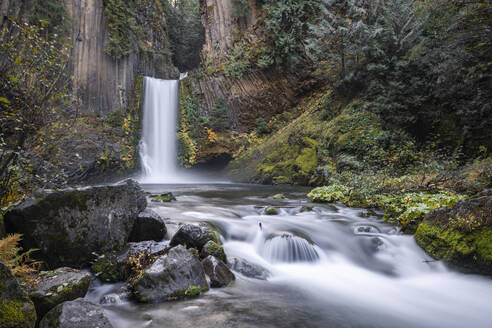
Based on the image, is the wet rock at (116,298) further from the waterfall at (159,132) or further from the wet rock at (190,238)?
the waterfall at (159,132)

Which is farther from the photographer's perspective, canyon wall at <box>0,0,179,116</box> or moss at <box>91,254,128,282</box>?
canyon wall at <box>0,0,179,116</box>

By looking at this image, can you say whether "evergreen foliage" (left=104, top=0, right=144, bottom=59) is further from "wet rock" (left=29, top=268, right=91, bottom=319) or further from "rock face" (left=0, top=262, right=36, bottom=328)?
"rock face" (left=0, top=262, right=36, bottom=328)

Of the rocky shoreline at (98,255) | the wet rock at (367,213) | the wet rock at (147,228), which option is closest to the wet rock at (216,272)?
the rocky shoreline at (98,255)

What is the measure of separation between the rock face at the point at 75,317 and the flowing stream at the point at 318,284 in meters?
0.48

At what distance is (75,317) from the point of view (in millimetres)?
2441

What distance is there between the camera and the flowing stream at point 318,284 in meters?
3.21

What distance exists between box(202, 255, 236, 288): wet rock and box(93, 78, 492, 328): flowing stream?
129mm

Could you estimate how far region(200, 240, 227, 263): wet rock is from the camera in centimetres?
440

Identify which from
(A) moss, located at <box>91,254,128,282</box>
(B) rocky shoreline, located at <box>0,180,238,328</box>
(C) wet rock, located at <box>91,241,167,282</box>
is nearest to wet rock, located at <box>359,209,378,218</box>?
(B) rocky shoreline, located at <box>0,180,238,328</box>

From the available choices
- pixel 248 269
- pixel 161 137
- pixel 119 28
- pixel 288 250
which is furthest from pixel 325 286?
pixel 119 28

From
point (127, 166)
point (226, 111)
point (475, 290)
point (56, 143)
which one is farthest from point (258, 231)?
point (226, 111)

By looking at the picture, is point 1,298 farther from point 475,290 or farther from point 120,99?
point 120,99

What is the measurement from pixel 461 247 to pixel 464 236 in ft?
0.62

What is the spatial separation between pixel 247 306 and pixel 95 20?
21.8m
